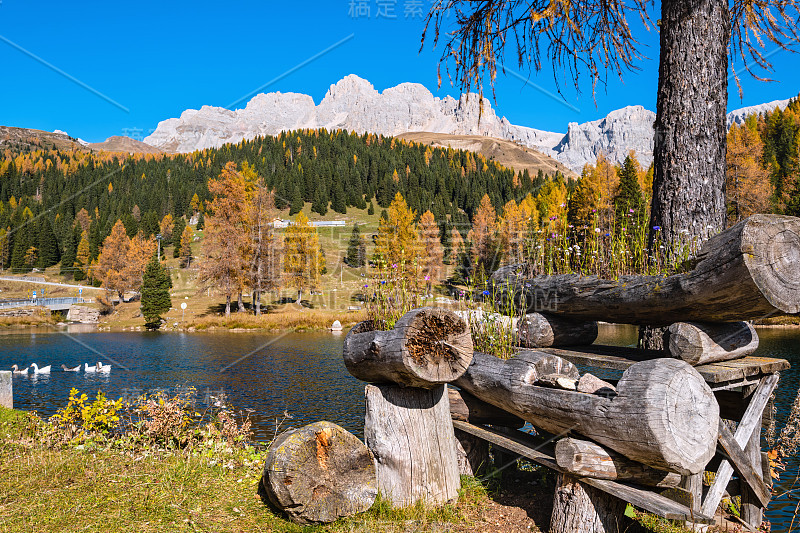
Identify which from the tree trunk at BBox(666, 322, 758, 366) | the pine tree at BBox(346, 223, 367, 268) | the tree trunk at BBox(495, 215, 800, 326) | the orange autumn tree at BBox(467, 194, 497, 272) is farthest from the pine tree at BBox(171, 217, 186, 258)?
the tree trunk at BBox(666, 322, 758, 366)

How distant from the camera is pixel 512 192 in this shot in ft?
388

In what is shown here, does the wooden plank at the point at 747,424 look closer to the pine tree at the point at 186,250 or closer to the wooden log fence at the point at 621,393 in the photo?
the wooden log fence at the point at 621,393

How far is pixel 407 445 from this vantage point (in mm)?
5250

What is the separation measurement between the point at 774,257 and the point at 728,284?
1.24 feet

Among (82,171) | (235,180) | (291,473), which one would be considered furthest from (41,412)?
(82,171)

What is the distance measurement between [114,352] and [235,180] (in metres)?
20.3

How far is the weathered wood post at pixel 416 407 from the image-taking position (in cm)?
487

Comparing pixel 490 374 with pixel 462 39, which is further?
pixel 462 39

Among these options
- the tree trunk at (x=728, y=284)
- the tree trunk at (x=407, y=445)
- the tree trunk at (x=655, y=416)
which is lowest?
the tree trunk at (x=407, y=445)

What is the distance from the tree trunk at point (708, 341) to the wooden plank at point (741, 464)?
68 centimetres

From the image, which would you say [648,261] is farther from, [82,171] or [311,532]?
[82,171]

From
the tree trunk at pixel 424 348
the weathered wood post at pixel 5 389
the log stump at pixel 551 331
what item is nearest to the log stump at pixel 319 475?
→ the tree trunk at pixel 424 348

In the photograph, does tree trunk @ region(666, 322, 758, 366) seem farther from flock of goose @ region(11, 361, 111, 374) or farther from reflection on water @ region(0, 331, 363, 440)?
flock of goose @ region(11, 361, 111, 374)

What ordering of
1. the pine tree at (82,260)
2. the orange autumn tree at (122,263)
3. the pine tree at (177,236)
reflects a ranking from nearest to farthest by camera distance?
the orange autumn tree at (122,263)
the pine tree at (82,260)
the pine tree at (177,236)
